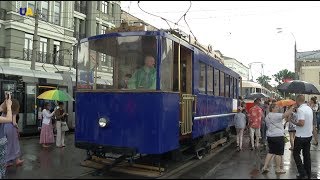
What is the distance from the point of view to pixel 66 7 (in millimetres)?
38156

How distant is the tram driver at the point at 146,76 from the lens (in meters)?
9.18

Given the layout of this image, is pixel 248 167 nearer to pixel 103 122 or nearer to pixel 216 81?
pixel 216 81

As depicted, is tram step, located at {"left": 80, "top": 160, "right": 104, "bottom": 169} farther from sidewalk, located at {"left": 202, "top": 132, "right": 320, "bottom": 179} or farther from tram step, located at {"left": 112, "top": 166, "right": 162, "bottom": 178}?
sidewalk, located at {"left": 202, "top": 132, "right": 320, "bottom": 179}

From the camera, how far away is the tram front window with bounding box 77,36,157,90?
9273 mm

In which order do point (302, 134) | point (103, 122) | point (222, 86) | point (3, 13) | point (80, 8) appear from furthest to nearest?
point (80, 8) → point (3, 13) → point (222, 86) → point (302, 134) → point (103, 122)

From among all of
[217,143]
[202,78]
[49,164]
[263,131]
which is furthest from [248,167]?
[263,131]

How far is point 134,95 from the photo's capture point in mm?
9141

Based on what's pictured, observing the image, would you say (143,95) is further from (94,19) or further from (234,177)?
(94,19)

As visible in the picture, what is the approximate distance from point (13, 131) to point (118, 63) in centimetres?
364

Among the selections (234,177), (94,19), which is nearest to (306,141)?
(234,177)

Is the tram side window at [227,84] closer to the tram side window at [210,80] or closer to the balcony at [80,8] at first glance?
the tram side window at [210,80]

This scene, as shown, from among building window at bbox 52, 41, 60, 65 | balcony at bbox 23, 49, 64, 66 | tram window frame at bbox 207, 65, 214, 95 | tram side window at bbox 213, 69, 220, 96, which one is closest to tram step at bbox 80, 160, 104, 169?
tram window frame at bbox 207, 65, 214, 95

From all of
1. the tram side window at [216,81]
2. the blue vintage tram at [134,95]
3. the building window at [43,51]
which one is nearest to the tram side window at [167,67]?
the blue vintage tram at [134,95]

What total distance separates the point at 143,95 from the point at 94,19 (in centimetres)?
3412
